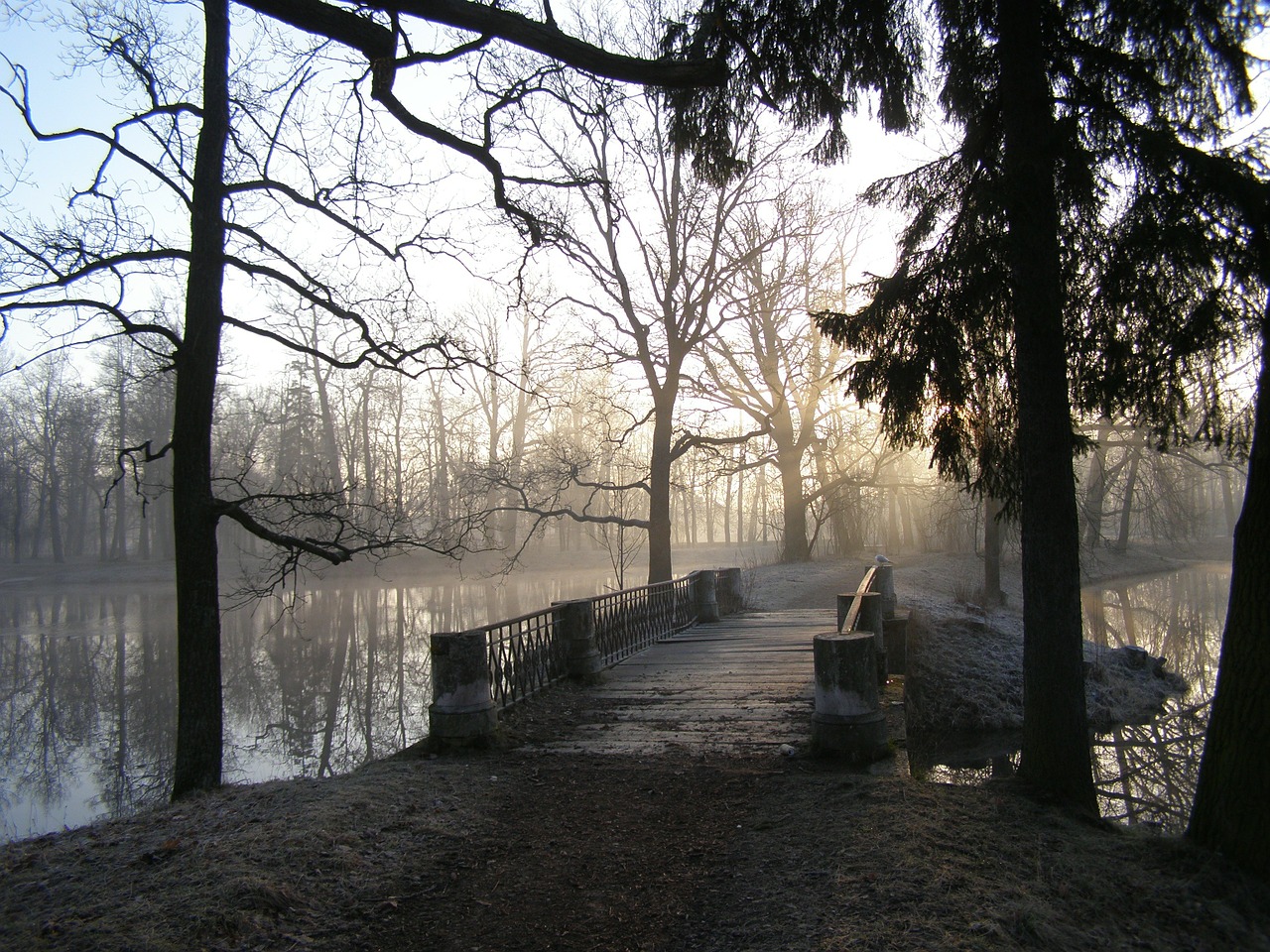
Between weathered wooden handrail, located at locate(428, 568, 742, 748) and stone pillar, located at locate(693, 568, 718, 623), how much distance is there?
2 cm

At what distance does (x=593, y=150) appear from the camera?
1841cm

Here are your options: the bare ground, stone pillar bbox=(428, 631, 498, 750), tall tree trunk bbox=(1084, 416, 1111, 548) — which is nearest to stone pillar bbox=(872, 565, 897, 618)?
the bare ground

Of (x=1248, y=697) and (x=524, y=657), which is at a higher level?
(x=1248, y=697)

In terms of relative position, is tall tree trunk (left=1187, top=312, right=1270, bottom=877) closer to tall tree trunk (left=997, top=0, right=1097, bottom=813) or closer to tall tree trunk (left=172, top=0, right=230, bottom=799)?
tall tree trunk (left=997, top=0, right=1097, bottom=813)

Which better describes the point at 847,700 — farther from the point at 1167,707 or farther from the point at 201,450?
the point at 1167,707

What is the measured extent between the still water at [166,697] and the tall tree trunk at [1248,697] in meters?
6.98

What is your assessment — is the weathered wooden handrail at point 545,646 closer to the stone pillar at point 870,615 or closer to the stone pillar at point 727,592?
the stone pillar at point 727,592

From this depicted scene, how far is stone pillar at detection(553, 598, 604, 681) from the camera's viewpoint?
9.98 meters

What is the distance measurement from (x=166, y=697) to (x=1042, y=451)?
16328mm

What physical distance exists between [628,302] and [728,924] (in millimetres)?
16010

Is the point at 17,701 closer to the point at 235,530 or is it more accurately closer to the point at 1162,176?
the point at 1162,176

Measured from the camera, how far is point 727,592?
18.2 m

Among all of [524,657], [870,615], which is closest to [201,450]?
[524,657]

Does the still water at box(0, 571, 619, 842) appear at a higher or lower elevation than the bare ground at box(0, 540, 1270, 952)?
lower
